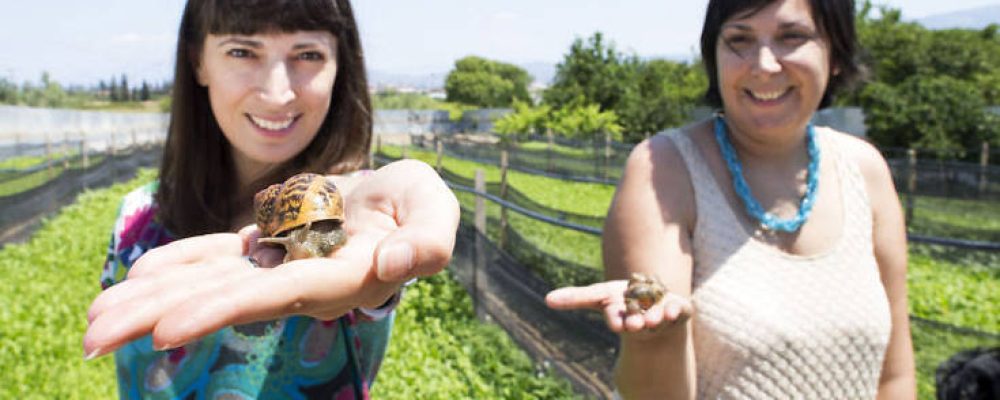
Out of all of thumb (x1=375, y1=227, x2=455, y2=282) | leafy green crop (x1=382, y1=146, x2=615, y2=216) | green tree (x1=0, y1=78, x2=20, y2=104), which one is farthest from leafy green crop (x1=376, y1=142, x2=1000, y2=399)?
green tree (x1=0, y1=78, x2=20, y2=104)

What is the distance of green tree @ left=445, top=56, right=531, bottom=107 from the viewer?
2662 inches

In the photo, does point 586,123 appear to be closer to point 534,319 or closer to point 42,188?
point 42,188

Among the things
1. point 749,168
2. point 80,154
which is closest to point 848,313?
point 749,168

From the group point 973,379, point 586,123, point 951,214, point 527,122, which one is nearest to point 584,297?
point 973,379

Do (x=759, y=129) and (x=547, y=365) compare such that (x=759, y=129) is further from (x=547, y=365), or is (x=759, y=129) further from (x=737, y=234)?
(x=547, y=365)

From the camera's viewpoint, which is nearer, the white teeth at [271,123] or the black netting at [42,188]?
the white teeth at [271,123]

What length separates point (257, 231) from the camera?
1263 mm

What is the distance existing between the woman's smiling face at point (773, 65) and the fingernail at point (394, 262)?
3.58ft

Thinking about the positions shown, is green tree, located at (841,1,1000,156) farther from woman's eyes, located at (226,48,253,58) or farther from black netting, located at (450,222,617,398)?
woman's eyes, located at (226,48,253,58)

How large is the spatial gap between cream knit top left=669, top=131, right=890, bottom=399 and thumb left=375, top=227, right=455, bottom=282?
0.92 meters

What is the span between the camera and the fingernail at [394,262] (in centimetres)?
85

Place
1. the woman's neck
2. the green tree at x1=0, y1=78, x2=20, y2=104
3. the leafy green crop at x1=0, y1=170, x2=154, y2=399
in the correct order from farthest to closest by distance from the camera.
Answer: the green tree at x1=0, y1=78, x2=20, y2=104
the leafy green crop at x1=0, y1=170, x2=154, y2=399
the woman's neck

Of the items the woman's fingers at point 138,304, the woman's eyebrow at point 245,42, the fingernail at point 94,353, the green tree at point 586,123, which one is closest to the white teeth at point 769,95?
the woman's eyebrow at point 245,42

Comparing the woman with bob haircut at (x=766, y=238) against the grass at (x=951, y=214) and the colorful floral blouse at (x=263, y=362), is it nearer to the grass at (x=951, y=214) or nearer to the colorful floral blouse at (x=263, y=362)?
the colorful floral blouse at (x=263, y=362)
